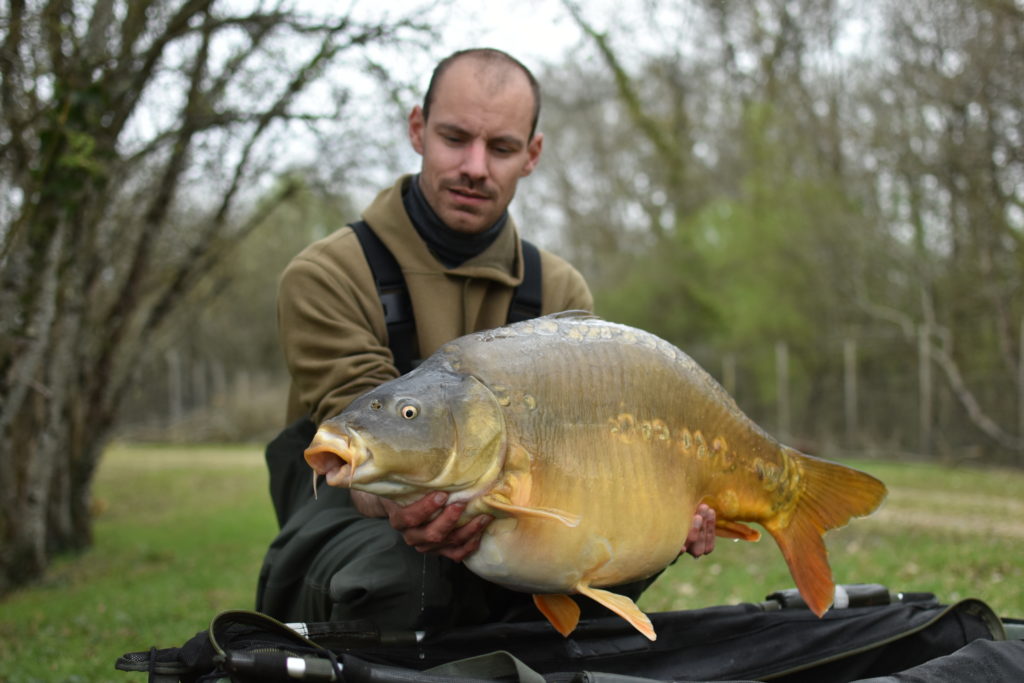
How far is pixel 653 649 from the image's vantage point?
7.54 feet

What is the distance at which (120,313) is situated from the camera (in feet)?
19.7

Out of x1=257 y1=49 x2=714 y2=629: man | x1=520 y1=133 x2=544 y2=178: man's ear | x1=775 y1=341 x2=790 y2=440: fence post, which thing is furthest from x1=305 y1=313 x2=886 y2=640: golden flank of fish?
x1=775 y1=341 x2=790 y2=440: fence post

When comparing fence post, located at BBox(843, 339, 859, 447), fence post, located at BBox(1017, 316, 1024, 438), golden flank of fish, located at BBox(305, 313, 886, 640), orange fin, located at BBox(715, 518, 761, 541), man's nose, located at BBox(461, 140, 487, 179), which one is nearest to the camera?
golden flank of fish, located at BBox(305, 313, 886, 640)

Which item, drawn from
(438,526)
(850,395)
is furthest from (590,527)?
(850,395)

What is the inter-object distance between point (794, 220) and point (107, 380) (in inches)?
442

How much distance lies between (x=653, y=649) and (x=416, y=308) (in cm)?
106

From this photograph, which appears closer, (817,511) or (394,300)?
(817,511)

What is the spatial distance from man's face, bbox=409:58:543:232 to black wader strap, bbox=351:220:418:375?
8.2 inches

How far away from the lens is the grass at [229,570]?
3.57 m

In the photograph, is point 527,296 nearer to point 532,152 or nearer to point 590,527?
point 532,152

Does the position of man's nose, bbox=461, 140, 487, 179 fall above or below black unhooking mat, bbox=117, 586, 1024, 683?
above

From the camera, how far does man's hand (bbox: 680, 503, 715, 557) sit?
217 centimetres

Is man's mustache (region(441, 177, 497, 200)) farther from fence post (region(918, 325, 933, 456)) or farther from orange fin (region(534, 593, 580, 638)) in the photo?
fence post (region(918, 325, 933, 456))

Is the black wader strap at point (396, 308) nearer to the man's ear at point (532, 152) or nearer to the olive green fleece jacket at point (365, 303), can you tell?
the olive green fleece jacket at point (365, 303)
